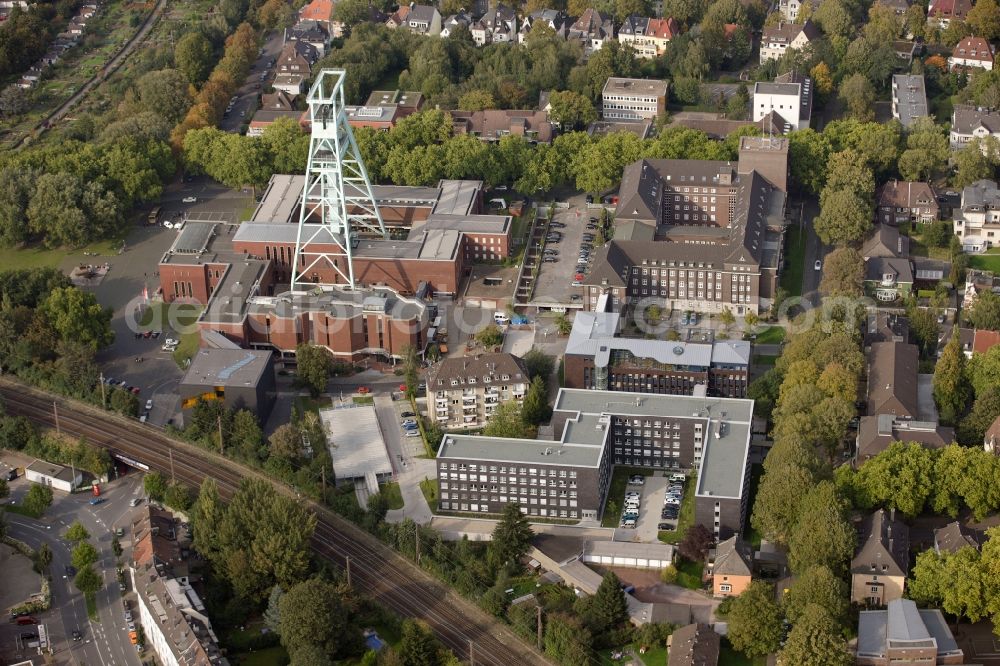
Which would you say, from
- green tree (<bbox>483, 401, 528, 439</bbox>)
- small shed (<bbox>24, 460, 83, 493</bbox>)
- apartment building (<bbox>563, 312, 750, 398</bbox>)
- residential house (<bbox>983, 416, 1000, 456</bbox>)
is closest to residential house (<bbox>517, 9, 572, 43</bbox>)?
apartment building (<bbox>563, 312, 750, 398</bbox>)

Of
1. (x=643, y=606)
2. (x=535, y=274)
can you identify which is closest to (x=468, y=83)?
(x=535, y=274)

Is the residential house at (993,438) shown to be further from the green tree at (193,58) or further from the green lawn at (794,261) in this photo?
the green tree at (193,58)

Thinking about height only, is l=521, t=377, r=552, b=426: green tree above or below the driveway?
above

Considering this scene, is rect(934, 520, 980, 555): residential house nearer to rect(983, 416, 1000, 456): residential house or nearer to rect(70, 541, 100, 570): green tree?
rect(983, 416, 1000, 456): residential house

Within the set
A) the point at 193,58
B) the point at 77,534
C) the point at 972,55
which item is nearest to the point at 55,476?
the point at 77,534

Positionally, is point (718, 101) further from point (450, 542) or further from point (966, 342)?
point (450, 542)

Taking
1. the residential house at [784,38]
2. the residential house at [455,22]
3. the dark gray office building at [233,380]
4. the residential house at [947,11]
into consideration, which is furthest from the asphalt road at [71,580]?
the residential house at [947,11]
